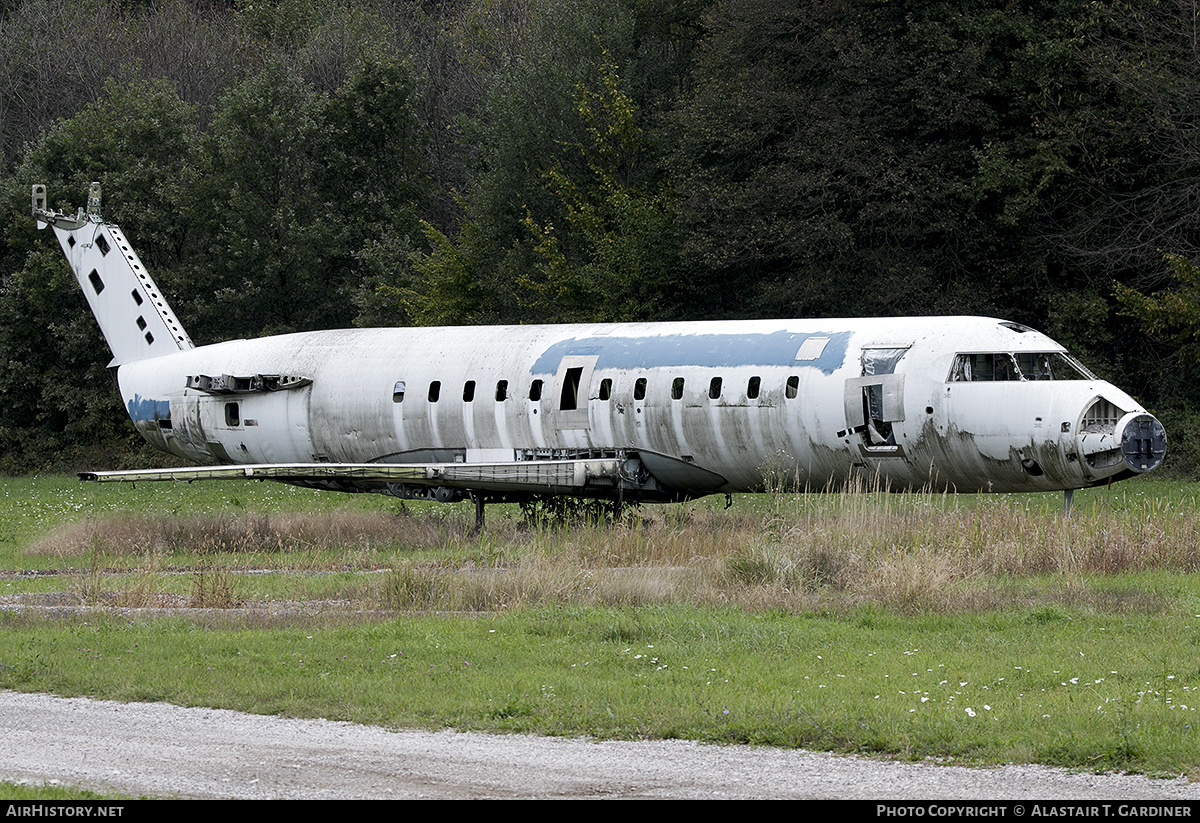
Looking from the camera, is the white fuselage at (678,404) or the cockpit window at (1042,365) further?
the cockpit window at (1042,365)

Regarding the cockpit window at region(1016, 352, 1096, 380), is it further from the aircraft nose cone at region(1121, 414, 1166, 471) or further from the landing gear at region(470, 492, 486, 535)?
the landing gear at region(470, 492, 486, 535)

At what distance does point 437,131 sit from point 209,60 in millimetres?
11781

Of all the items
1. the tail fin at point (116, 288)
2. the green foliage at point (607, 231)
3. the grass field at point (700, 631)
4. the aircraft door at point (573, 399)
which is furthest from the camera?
the green foliage at point (607, 231)

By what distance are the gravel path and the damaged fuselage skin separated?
40.8 ft

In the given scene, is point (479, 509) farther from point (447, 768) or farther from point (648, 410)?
point (447, 768)

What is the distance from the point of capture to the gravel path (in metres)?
8.95

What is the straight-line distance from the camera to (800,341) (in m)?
23.6

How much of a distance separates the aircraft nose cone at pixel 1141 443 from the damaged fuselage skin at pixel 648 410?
0.10 feet

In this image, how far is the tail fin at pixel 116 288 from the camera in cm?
3064

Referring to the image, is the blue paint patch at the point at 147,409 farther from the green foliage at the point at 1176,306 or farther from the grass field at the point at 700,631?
the green foliage at the point at 1176,306

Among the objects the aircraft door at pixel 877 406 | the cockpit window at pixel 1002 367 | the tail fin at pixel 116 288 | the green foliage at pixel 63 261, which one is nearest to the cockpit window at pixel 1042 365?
the cockpit window at pixel 1002 367

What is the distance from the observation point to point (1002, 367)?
2188 centimetres

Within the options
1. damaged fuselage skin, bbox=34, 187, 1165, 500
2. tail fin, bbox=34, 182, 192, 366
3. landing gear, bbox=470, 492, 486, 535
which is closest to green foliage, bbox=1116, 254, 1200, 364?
damaged fuselage skin, bbox=34, 187, 1165, 500
